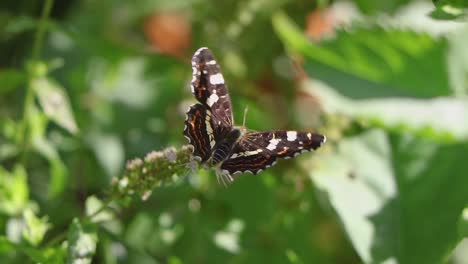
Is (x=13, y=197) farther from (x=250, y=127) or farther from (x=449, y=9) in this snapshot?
(x=449, y=9)

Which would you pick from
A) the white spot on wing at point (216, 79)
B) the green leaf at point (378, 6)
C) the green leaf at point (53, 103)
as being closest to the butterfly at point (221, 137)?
the white spot on wing at point (216, 79)

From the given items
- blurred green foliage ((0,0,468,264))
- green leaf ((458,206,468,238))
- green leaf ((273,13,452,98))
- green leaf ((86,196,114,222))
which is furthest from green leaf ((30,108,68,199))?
green leaf ((458,206,468,238))

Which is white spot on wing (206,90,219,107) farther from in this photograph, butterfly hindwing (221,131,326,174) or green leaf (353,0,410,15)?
green leaf (353,0,410,15)

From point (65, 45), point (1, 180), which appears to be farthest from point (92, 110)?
point (1, 180)

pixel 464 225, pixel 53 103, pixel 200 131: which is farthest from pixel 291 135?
pixel 53 103

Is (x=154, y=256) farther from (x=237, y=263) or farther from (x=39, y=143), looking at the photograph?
(x=39, y=143)

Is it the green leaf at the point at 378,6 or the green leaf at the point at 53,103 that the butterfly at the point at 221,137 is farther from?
the green leaf at the point at 378,6
